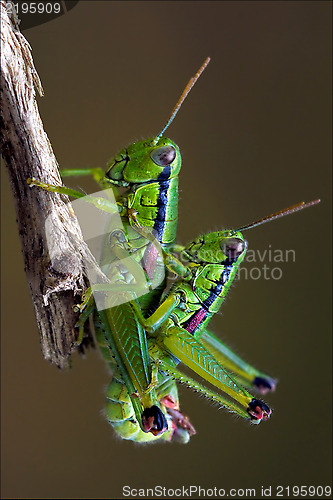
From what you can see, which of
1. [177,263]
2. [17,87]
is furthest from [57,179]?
[177,263]

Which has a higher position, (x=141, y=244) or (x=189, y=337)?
(x=141, y=244)

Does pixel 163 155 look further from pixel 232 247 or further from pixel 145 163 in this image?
pixel 232 247

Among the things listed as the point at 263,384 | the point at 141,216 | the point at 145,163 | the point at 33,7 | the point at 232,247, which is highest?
the point at 33,7

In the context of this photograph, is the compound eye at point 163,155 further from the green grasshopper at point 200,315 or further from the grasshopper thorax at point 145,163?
the green grasshopper at point 200,315

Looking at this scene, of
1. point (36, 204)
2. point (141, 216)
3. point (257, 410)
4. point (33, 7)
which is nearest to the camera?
point (36, 204)

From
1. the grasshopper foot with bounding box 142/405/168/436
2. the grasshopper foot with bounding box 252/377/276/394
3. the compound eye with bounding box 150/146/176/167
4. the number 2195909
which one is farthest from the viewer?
the grasshopper foot with bounding box 252/377/276/394

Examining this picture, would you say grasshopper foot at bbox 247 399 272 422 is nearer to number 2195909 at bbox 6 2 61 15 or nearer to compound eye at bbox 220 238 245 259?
compound eye at bbox 220 238 245 259

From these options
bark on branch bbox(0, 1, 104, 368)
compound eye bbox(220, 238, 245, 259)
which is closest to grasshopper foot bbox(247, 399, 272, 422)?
compound eye bbox(220, 238, 245, 259)

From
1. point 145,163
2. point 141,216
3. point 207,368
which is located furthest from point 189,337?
point 145,163
